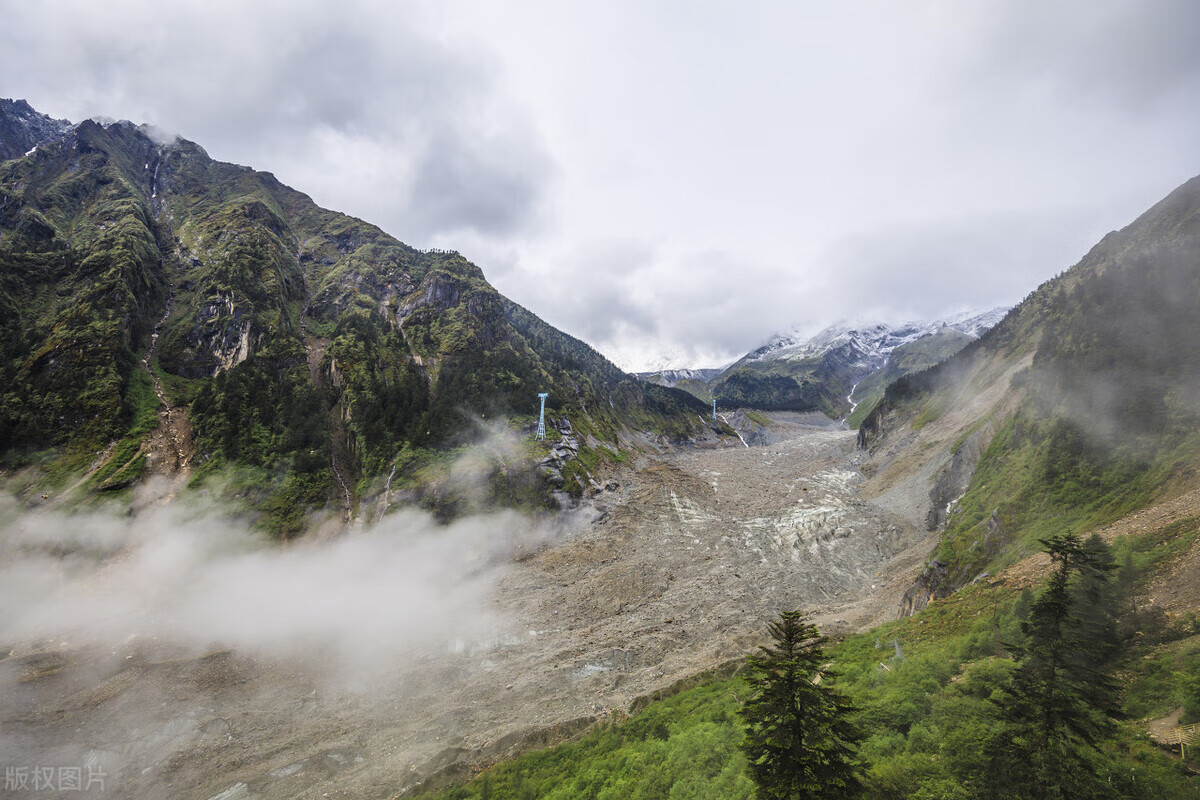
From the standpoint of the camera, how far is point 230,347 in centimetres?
7038

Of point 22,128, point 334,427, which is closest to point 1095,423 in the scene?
point 334,427

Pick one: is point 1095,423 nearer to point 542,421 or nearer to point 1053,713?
point 1053,713

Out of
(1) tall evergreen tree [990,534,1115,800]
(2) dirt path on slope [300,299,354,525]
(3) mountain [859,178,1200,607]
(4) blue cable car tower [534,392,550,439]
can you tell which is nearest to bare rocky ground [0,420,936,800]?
(3) mountain [859,178,1200,607]

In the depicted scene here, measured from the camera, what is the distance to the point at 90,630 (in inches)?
1326

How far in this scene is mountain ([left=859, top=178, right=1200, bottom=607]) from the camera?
24.9m

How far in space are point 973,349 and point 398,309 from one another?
5644 inches

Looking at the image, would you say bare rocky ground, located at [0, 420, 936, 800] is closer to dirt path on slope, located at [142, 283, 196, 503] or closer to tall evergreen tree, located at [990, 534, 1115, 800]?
tall evergreen tree, located at [990, 534, 1115, 800]

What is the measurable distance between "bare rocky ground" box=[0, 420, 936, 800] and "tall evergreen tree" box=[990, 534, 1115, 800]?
69.3 feet

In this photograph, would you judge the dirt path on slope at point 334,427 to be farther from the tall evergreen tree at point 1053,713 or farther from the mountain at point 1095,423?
the mountain at point 1095,423

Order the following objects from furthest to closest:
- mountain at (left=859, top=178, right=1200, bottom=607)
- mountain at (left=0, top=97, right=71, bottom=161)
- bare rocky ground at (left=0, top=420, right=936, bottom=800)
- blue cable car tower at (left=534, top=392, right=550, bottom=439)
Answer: mountain at (left=0, top=97, right=71, bottom=161)
blue cable car tower at (left=534, top=392, right=550, bottom=439)
mountain at (left=859, top=178, right=1200, bottom=607)
bare rocky ground at (left=0, top=420, right=936, bottom=800)

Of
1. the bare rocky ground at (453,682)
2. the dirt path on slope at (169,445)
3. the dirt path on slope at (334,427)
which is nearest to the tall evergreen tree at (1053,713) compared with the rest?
the bare rocky ground at (453,682)

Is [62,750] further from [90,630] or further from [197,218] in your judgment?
[197,218]

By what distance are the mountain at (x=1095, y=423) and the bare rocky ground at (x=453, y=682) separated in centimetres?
758

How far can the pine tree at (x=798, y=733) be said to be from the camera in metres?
8.73
